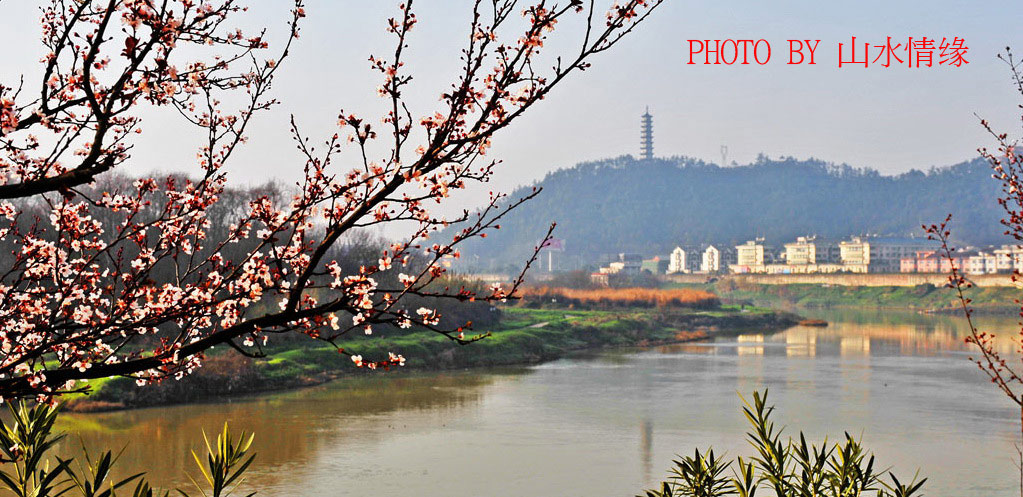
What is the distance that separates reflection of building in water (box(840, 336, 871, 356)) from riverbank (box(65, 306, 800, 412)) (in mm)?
6130

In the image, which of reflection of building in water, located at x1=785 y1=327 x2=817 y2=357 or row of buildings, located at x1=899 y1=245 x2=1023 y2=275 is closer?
reflection of building in water, located at x1=785 y1=327 x2=817 y2=357

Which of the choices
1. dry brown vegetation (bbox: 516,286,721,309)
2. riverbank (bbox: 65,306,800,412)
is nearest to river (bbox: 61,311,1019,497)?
riverbank (bbox: 65,306,800,412)

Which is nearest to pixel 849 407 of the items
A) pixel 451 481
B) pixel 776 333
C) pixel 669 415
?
pixel 669 415

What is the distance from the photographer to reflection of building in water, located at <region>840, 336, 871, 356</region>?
112 ft

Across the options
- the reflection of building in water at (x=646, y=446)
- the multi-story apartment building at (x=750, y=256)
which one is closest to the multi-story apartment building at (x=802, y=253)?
the multi-story apartment building at (x=750, y=256)

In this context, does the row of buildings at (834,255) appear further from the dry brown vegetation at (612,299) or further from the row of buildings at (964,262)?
the dry brown vegetation at (612,299)

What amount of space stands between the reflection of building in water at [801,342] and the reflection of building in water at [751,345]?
962 mm

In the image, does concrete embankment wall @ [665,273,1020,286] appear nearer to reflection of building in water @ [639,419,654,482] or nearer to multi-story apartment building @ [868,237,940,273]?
multi-story apartment building @ [868,237,940,273]

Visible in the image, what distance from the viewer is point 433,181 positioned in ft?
15.8

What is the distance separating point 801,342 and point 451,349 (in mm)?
15753

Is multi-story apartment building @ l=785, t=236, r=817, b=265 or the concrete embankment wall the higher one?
multi-story apartment building @ l=785, t=236, r=817, b=265

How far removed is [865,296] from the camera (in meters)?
79.9

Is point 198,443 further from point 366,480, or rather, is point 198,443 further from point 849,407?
point 849,407

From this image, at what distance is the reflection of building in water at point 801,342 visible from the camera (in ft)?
113
